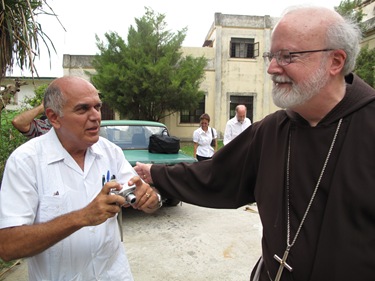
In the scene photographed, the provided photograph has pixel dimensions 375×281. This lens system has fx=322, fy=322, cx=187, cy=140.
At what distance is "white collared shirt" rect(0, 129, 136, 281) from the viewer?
1659 millimetres

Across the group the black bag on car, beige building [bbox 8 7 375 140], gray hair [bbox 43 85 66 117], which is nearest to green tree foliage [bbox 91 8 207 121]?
beige building [bbox 8 7 375 140]

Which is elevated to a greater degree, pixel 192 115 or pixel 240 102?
pixel 240 102

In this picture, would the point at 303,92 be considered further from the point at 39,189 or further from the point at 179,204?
the point at 179,204

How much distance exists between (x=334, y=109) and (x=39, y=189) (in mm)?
1611

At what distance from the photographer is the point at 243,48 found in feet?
69.6

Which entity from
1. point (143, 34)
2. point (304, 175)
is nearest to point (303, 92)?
point (304, 175)

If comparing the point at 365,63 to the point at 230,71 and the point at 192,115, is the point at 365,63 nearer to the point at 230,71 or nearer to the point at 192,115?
the point at 230,71

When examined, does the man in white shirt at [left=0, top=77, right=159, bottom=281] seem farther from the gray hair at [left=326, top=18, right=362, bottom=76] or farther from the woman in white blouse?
the woman in white blouse

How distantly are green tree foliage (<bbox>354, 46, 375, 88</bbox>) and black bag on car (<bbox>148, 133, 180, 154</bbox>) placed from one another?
30.7 feet

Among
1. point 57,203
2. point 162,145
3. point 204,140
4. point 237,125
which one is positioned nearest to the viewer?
point 57,203

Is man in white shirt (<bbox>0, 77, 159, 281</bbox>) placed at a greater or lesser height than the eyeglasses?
lesser

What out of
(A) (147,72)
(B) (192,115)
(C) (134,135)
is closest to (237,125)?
(C) (134,135)

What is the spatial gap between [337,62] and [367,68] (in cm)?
1331

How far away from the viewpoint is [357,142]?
1.50m
